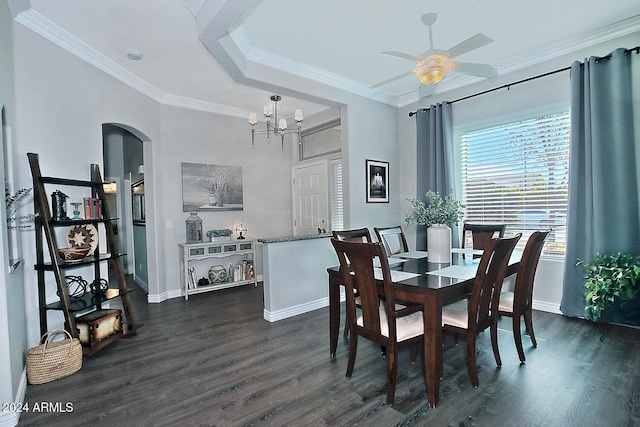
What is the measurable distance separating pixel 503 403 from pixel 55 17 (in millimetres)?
4311

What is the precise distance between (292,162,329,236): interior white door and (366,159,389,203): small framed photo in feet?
3.18

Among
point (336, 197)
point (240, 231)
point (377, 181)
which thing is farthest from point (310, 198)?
point (377, 181)

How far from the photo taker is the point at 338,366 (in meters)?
2.42

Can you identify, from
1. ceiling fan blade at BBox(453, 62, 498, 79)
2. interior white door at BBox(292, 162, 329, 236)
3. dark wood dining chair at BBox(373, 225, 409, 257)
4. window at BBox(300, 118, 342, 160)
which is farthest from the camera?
interior white door at BBox(292, 162, 329, 236)

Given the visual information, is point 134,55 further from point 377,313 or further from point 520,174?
point 520,174

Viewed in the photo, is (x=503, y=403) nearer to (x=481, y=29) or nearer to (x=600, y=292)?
(x=600, y=292)

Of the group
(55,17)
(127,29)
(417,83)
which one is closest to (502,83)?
(417,83)

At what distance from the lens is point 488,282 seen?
6.86 feet

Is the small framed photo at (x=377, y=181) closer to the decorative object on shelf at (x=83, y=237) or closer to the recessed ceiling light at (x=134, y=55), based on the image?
the recessed ceiling light at (x=134, y=55)

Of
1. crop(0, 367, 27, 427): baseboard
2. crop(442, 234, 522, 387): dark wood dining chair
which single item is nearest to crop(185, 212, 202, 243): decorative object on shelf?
crop(0, 367, 27, 427): baseboard

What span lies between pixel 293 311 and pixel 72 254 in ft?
7.09

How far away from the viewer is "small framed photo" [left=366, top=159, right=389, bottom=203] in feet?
14.2

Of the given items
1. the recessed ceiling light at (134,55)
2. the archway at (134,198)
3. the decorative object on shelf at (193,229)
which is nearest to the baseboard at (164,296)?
the archway at (134,198)

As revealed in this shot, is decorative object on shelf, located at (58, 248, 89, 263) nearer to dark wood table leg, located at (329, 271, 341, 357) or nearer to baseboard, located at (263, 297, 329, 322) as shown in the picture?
A: baseboard, located at (263, 297, 329, 322)
